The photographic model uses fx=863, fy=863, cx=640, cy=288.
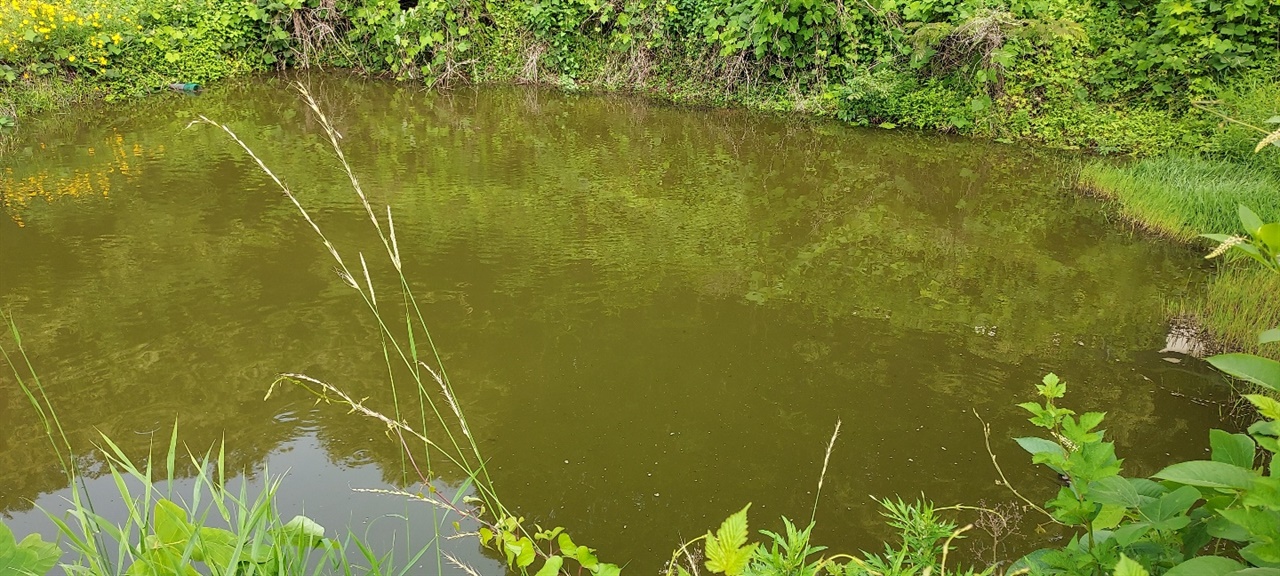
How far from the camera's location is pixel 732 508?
2.80m

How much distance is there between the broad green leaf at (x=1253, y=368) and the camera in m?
1.23

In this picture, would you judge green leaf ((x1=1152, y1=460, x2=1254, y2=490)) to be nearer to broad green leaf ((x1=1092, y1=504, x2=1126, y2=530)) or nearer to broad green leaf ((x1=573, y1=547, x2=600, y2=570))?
broad green leaf ((x1=1092, y1=504, x2=1126, y2=530))

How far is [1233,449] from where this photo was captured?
130 centimetres

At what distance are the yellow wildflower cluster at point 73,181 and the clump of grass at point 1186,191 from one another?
6.50 m

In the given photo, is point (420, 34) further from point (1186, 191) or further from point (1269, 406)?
point (1269, 406)

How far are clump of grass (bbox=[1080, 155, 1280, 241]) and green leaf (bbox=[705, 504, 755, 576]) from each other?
15.0 ft

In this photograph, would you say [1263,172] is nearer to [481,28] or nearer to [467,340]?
[467,340]

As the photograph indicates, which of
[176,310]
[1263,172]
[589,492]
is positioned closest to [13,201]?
[176,310]

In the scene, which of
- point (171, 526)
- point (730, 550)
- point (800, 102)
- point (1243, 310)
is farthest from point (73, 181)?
point (1243, 310)

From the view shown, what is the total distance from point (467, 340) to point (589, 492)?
1.17 meters

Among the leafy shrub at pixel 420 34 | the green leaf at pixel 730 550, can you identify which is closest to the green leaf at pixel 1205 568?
the green leaf at pixel 730 550

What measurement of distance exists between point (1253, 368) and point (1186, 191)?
476 centimetres

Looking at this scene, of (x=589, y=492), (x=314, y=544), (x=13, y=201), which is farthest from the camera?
(x=13, y=201)

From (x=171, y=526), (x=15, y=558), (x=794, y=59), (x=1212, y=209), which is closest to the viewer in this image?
(x=15, y=558)
